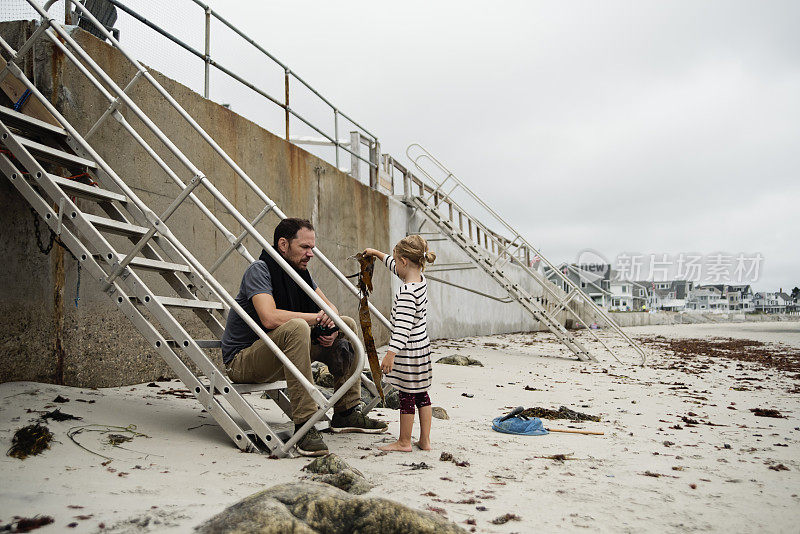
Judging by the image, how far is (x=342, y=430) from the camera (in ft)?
13.0

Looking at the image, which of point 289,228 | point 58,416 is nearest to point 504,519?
point 289,228

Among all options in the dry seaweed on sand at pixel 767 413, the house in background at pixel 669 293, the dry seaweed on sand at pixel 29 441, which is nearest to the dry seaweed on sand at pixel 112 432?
the dry seaweed on sand at pixel 29 441

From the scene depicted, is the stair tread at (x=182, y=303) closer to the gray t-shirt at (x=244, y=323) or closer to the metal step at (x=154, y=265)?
the metal step at (x=154, y=265)

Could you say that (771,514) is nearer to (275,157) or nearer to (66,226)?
(66,226)

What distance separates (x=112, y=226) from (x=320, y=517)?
2303 millimetres

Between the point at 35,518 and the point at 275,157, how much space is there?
5.59m

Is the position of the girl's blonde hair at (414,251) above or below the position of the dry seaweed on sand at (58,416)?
above

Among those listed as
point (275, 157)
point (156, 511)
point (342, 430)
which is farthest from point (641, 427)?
point (275, 157)

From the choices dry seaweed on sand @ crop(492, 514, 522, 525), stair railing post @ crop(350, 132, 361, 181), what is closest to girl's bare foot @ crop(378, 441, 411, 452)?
dry seaweed on sand @ crop(492, 514, 522, 525)

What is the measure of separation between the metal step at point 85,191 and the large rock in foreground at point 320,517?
7.35 feet

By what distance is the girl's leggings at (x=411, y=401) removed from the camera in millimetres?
3588

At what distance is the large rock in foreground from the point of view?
199 cm

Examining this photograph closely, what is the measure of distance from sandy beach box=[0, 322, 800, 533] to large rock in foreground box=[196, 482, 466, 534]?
0.89 ft

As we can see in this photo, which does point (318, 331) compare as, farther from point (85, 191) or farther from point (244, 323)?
point (85, 191)
